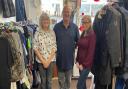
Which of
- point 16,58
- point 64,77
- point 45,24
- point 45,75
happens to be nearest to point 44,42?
point 45,24

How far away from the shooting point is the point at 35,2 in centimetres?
526

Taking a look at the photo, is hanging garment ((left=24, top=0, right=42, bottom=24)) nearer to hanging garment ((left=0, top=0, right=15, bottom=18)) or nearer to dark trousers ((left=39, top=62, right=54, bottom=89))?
hanging garment ((left=0, top=0, right=15, bottom=18))

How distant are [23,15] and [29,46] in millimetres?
1152

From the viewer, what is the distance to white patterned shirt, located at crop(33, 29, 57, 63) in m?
3.90

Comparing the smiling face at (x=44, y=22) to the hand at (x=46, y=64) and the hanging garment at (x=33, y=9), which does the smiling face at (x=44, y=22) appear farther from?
the hanging garment at (x=33, y=9)

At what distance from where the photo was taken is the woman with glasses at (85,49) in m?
3.77

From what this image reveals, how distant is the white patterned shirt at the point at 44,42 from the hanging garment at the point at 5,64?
920 mm

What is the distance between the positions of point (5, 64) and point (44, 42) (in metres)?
1.06

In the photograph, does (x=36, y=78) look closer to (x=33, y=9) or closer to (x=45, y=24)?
(x=45, y=24)

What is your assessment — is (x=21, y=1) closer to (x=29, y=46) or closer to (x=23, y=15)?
(x=23, y=15)

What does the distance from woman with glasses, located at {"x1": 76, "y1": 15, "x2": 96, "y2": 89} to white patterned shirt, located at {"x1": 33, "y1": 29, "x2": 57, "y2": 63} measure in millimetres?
394

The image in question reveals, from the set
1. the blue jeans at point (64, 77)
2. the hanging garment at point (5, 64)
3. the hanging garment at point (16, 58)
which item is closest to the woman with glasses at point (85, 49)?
the blue jeans at point (64, 77)

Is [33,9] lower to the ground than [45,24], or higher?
higher

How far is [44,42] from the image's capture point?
393cm
